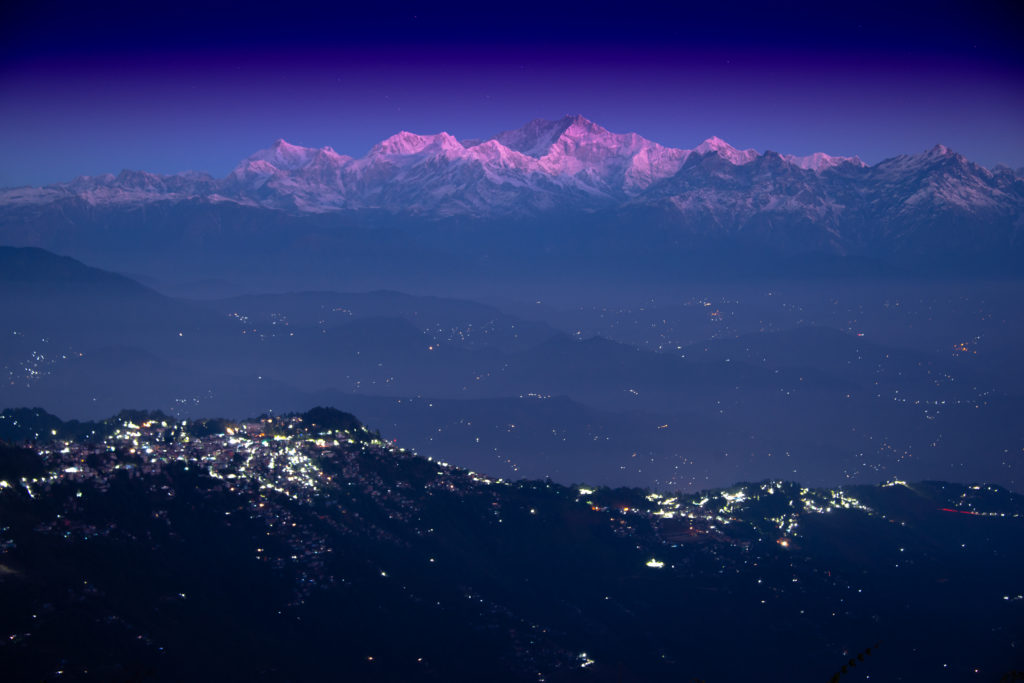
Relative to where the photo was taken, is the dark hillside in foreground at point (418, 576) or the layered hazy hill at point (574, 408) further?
the layered hazy hill at point (574, 408)

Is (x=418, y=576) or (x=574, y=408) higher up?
(x=418, y=576)

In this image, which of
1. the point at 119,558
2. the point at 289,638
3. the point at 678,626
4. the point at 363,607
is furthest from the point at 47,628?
the point at 678,626

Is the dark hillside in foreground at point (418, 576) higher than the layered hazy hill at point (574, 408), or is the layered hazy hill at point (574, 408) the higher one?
the dark hillside in foreground at point (418, 576)

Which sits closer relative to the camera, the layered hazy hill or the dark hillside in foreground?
the dark hillside in foreground

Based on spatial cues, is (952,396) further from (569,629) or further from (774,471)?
(569,629)

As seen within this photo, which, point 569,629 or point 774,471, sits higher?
point 569,629

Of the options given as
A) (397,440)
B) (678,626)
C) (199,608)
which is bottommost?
(397,440)

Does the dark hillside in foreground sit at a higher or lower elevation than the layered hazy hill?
higher

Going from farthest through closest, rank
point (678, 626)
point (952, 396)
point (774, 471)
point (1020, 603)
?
point (952, 396) → point (774, 471) → point (1020, 603) → point (678, 626)
